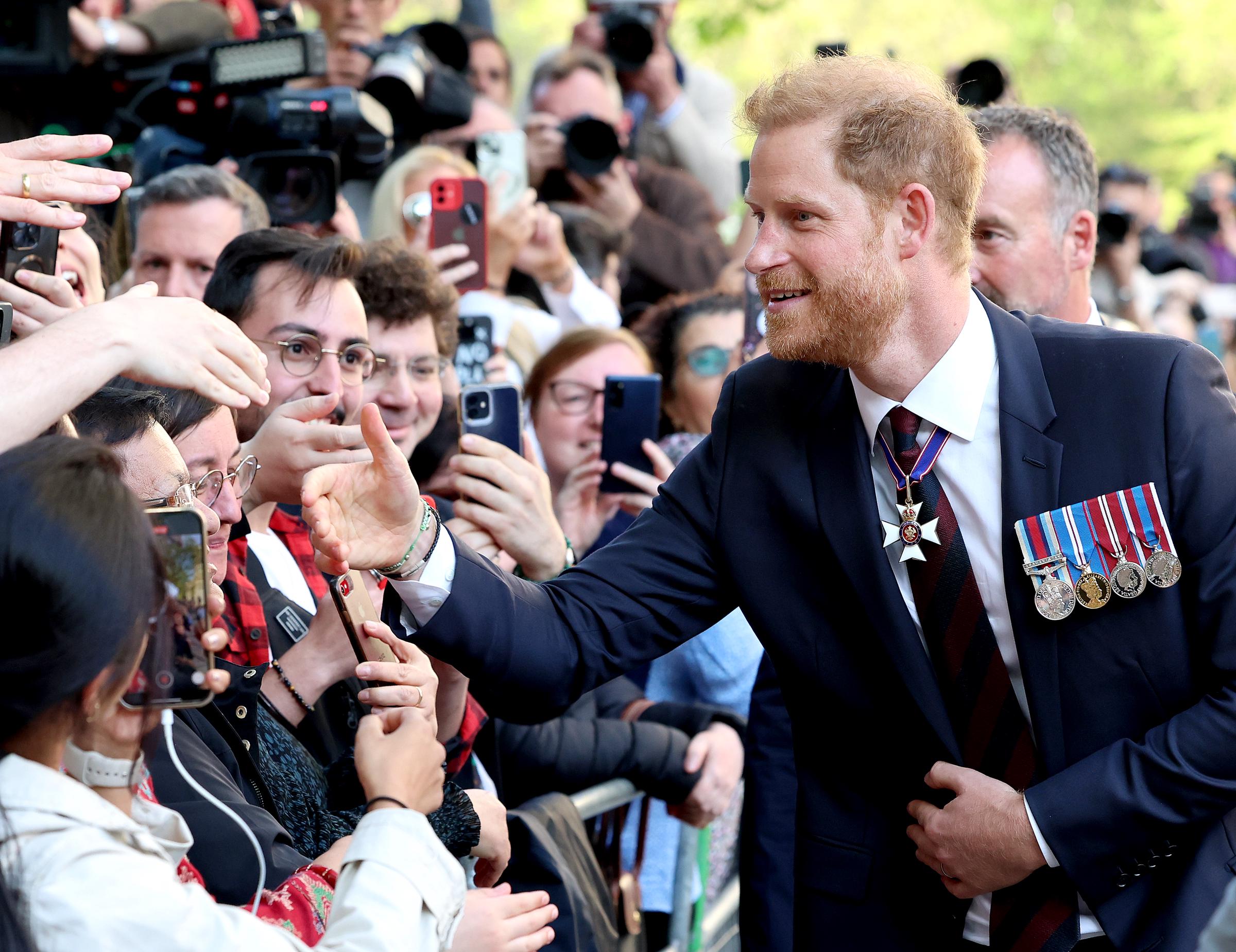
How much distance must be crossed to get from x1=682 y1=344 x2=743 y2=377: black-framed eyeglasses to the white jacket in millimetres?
2983

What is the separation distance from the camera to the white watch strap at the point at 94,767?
165 centimetres

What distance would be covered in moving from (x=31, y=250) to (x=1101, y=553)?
205 centimetres

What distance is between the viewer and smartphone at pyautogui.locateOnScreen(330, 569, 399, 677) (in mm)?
2189

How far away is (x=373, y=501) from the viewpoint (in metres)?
2.33

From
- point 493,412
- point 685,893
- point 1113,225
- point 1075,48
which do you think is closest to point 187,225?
point 493,412

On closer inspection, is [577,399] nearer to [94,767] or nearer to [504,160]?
[504,160]

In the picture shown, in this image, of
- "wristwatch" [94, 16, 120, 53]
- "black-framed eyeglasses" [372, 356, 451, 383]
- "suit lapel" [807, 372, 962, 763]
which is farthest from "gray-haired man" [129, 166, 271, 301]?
"suit lapel" [807, 372, 962, 763]

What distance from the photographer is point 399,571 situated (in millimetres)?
2326

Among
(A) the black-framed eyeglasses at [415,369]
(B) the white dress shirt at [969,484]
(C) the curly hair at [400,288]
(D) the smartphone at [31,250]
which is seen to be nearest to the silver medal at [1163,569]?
(B) the white dress shirt at [969,484]

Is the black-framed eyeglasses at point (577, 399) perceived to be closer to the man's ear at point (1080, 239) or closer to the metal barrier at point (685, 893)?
the metal barrier at point (685, 893)

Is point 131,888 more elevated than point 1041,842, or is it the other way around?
point 131,888

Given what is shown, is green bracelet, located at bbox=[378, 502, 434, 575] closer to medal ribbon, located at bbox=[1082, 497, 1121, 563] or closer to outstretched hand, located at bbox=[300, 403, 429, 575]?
outstretched hand, located at bbox=[300, 403, 429, 575]

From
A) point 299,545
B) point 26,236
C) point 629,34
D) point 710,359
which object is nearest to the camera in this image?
point 26,236

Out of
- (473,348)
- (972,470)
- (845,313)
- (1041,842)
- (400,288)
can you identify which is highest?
(845,313)
